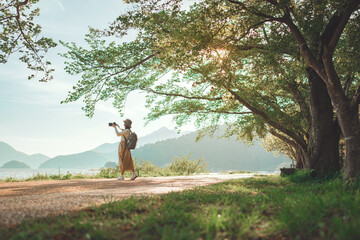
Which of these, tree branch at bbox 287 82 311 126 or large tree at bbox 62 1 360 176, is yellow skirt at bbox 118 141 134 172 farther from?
tree branch at bbox 287 82 311 126

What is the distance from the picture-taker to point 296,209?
311cm

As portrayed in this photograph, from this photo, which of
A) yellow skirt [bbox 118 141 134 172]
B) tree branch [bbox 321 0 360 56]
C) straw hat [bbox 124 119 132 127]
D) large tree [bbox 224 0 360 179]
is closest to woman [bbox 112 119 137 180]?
yellow skirt [bbox 118 141 134 172]

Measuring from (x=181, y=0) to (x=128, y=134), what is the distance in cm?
611

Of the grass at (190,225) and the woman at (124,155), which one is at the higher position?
the woman at (124,155)

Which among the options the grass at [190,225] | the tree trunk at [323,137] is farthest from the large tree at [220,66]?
the grass at [190,225]

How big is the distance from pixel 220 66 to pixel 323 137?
5113mm

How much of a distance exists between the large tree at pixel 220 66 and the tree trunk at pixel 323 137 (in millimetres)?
35

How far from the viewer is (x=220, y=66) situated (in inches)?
367

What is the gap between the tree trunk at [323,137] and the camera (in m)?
9.34

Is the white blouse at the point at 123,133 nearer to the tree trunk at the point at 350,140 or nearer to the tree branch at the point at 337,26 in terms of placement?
the tree trunk at the point at 350,140

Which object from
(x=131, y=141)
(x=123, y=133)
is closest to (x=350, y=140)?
(x=131, y=141)

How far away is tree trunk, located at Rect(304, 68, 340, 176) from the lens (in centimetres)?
934

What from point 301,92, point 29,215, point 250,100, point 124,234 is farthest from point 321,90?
point 29,215

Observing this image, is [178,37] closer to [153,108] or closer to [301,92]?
[153,108]
